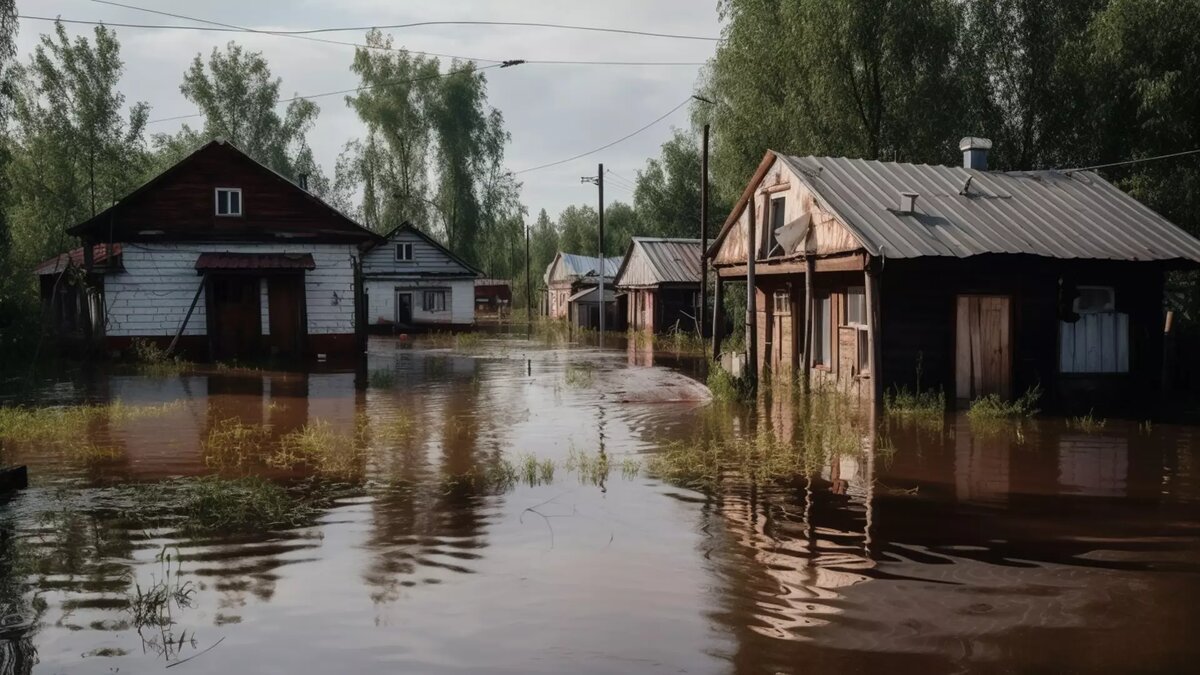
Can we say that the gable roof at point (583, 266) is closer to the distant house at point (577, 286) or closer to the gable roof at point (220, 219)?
the distant house at point (577, 286)

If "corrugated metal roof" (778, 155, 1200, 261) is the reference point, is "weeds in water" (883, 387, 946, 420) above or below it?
below

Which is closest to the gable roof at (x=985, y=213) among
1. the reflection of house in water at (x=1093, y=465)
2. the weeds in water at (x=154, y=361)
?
the reflection of house in water at (x=1093, y=465)

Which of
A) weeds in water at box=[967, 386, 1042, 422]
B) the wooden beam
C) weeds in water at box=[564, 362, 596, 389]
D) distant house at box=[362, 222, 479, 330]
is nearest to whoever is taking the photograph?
weeds in water at box=[967, 386, 1042, 422]

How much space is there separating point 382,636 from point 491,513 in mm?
3376

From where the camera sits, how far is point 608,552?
8367mm

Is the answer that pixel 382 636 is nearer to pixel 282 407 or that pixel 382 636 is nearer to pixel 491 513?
pixel 491 513

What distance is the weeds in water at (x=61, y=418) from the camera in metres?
14.3

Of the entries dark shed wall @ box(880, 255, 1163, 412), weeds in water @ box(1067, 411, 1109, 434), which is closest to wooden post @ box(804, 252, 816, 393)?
dark shed wall @ box(880, 255, 1163, 412)

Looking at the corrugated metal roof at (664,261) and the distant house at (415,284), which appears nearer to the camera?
the corrugated metal roof at (664,261)

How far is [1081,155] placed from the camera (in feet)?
106

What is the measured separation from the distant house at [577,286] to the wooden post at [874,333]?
33.8 meters

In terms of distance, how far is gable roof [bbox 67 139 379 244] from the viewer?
28781mm

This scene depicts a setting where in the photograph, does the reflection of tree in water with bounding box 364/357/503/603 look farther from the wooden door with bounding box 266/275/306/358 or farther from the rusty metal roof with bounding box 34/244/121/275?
the rusty metal roof with bounding box 34/244/121/275

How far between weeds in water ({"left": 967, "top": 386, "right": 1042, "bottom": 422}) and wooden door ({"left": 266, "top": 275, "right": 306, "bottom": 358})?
2090 cm
